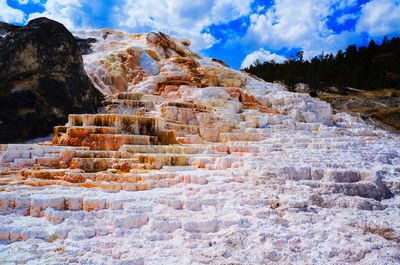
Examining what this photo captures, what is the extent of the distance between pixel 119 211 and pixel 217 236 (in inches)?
66.2

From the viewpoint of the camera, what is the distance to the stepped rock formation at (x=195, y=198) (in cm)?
387

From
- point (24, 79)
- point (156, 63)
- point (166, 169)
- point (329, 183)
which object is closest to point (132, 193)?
point (166, 169)

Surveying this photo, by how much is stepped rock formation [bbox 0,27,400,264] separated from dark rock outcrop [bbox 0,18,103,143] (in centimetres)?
249

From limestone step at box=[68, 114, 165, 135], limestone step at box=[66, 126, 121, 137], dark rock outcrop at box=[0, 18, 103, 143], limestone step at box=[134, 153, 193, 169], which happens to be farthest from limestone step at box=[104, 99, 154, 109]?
limestone step at box=[134, 153, 193, 169]

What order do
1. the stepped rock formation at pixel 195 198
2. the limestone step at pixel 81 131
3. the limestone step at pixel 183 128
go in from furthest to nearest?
the limestone step at pixel 183 128 → the limestone step at pixel 81 131 → the stepped rock formation at pixel 195 198

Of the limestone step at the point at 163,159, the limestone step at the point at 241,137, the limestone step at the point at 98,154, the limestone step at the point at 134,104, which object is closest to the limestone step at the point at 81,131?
the limestone step at the point at 98,154

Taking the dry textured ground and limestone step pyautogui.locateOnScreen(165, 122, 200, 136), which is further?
the dry textured ground

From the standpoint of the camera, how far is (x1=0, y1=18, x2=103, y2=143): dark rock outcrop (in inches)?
413

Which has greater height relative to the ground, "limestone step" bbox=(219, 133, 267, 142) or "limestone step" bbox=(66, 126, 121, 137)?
"limestone step" bbox=(66, 126, 121, 137)

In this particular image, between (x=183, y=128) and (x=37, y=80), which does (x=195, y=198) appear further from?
(x=37, y=80)

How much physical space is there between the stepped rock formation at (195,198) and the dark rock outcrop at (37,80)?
2489 mm

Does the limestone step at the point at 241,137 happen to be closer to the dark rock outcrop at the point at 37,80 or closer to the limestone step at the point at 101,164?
the limestone step at the point at 101,164

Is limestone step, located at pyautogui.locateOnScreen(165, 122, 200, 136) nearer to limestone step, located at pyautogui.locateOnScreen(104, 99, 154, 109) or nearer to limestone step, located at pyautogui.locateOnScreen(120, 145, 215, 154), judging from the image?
limestone step, located at pyautogui.locateOnScreen(120, 145, 215, 154)

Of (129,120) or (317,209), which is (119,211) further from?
(129,120)
